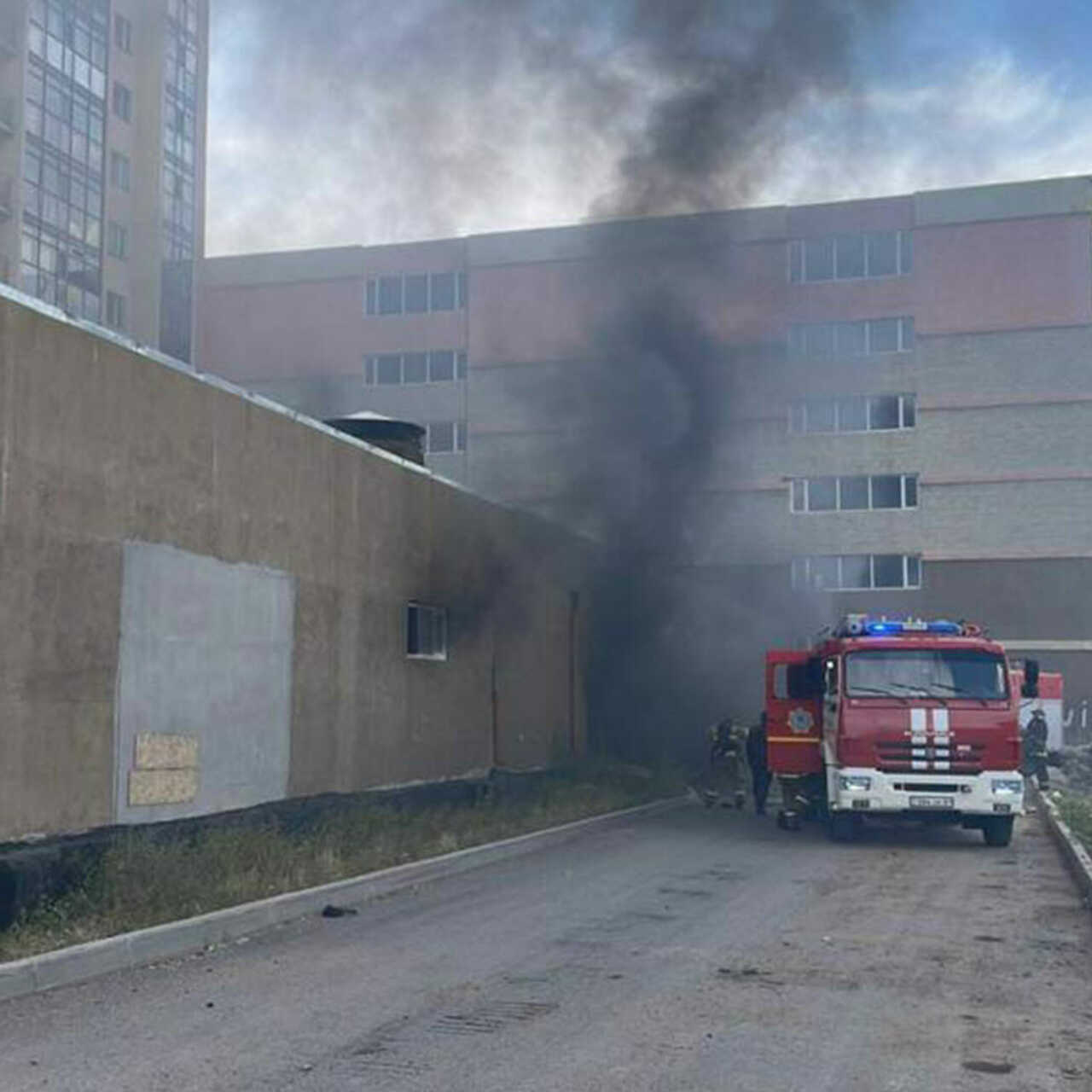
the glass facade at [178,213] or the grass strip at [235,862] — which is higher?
the glass facade at [178,213]

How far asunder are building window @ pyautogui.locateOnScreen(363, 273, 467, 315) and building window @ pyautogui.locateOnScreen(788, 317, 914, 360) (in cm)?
1253

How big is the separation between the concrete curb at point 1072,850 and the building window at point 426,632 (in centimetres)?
728

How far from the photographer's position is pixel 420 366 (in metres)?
48.8

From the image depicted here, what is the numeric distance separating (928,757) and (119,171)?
38770 mm

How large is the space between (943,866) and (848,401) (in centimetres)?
3237

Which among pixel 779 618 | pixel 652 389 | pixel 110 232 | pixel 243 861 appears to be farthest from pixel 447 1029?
pixel 110 232

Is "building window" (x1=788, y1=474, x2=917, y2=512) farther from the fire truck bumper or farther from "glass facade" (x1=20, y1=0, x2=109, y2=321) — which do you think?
the fire truck bumper

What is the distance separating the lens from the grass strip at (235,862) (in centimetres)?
839

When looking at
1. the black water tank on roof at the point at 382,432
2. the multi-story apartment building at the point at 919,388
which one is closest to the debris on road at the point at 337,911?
the black water tank on roof at the point at 382,432

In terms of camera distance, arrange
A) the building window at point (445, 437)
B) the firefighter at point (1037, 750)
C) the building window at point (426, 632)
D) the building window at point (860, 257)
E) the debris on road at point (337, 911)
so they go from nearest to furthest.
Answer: the debris on road at point (337, 911) → the building window at point (426, 632) → the firefighter at point (1037, 750) → the building window at point (860, 257) → the building window at point (445, 437)

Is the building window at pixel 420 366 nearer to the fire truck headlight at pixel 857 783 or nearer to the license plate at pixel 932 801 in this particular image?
the fire truck headlight at pixel 857 783

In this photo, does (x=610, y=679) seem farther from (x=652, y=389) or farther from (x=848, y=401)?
(x=848, y=401)

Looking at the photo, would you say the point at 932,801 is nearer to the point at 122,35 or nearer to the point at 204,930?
the point at 204,930

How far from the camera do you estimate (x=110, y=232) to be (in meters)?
45.4
